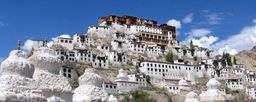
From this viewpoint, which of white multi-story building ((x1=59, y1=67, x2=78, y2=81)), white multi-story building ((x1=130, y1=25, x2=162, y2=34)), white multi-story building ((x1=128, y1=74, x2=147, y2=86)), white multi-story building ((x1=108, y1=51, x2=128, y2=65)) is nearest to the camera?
white multi-story building ((x1=59, y1=67, x2=78, y2=81))

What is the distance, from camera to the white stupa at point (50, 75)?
2139 centimetres

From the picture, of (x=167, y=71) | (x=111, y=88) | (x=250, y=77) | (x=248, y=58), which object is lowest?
(x=111, y=88)

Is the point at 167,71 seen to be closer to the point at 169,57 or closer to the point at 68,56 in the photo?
the point at 169,57

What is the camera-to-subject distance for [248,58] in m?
144

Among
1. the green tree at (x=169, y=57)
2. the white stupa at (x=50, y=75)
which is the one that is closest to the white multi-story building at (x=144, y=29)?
the green tree at (x=169, y=57)

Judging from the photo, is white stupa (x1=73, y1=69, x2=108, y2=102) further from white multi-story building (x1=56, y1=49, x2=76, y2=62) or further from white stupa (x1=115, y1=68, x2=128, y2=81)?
white multi-story building (x1=56, y1=49, x2=76, y2=62)

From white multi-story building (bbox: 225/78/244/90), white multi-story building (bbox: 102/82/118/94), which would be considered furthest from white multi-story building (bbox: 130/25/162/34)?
white multi-story building (bbox: 102/82/118/94)

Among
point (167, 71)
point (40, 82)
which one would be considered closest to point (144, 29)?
point (167, 71)

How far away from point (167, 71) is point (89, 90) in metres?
81.6

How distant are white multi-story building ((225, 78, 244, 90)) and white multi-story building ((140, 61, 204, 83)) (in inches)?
297

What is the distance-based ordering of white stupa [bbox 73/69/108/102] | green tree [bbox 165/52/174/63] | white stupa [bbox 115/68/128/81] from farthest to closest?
green tree [bbox 165/52/174/63]
white stupa [bbox 115/68/128/81]
white stupa [bbox 73/69/108/102]

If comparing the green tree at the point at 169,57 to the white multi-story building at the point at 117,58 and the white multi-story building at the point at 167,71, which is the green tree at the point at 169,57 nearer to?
the white multi-story building at the point at 167,71

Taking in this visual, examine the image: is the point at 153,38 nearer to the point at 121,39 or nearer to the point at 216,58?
the point at 121,39

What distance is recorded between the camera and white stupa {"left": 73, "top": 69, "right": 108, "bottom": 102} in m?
23.2
